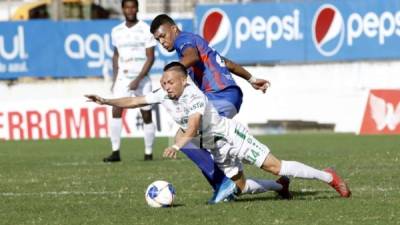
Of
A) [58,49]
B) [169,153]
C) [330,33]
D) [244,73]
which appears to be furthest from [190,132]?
[58,49]

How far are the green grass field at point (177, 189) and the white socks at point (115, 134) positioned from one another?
299 millimetres

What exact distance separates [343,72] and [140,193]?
16.1 m

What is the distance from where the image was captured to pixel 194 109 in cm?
1101

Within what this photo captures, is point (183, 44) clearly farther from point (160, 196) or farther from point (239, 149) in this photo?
point (160, 196)

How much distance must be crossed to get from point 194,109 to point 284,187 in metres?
1.53

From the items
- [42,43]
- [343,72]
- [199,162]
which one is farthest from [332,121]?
[199,162]

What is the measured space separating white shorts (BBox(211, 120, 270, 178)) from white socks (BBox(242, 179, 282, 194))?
1.06 feet

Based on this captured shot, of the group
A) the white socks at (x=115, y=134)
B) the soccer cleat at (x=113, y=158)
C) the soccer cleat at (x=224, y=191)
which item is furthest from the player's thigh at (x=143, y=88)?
the soccer cleat at (x=224, y=191)

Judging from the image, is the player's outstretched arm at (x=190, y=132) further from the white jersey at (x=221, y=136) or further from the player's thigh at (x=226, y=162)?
the player's thigh at (x=226, y=162)

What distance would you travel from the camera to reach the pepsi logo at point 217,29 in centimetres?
2838

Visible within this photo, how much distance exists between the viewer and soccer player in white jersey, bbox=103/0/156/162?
1803cm

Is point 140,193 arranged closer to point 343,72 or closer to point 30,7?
point 343,72

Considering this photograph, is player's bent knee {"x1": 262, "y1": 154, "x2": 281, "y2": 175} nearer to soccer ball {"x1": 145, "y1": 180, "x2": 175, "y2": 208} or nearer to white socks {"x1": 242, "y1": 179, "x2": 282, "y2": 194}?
white socks {"x1": 242, "y1": 179, "x2": 282, "y2": 194}

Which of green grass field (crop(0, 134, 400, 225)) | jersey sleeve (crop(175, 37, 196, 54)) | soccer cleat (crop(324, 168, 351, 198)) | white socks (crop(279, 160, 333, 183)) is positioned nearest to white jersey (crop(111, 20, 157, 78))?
green grass field (crop(0, 134, 400, 225))
